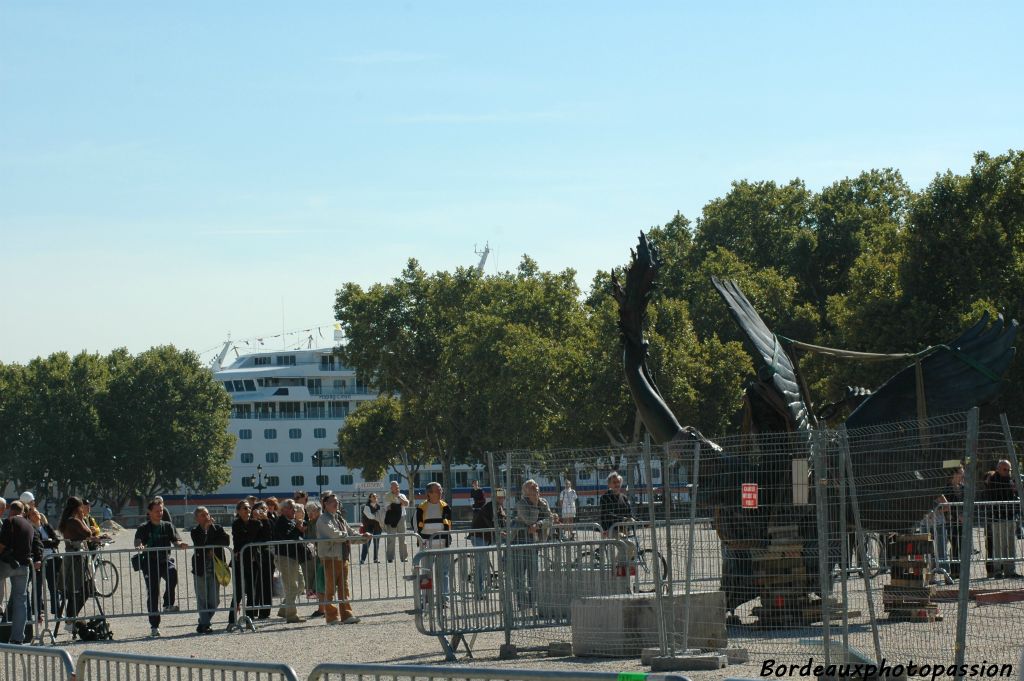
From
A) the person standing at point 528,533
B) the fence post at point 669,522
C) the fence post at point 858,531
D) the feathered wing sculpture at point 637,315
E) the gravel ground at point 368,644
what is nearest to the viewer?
the fence post at point 858,531

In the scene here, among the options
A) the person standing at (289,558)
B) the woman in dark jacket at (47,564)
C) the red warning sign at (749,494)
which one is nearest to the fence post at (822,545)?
the red warning sign at (749,494)

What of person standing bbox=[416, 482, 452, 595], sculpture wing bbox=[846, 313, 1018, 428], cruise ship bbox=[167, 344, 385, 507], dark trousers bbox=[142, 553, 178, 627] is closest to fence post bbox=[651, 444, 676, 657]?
sculpture wing bbox=[846, 313, 1018, 428]

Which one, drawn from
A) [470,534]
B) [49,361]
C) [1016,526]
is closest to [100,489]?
[49,361]

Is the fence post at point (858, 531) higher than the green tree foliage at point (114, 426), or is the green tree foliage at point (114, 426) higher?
the green tree foliage at point (114, 426)

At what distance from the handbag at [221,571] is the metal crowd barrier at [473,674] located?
1159 centimetres

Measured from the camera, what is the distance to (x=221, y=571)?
18.5 metres

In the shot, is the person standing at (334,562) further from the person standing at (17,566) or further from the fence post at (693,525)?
the fence post at (693,525)

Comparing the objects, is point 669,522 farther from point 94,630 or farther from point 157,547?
point 157,547

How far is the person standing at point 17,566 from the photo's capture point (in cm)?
1644

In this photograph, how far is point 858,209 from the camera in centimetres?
6450

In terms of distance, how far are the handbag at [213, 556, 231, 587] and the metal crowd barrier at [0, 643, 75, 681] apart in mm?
9804

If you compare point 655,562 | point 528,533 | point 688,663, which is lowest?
point 688,663

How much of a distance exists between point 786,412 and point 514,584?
3.45 m

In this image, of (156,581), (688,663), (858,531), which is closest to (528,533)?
(688,663)
